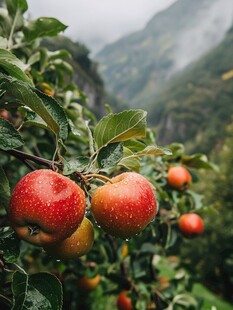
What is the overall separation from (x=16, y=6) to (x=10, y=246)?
40.8 inches

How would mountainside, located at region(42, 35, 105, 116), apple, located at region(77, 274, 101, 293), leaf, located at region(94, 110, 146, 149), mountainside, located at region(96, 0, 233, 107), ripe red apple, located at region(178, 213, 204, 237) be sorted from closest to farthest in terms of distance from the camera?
1. leaf, located at region(94, 110, 146, 149)
2. ripe red apple, located at region(178, 213, 204, 237)
3. apple, located at region(77, 274, 101, 293)
4. mountainside, located at region(42, 35, 105, 116)
5. mountainside, located at region(96, 0, 233, 107)

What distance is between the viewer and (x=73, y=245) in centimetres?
88

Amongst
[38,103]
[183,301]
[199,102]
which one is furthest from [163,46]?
[38,103]

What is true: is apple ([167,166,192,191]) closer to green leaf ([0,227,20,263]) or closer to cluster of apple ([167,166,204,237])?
cluster of apple ([167,166,204,237])

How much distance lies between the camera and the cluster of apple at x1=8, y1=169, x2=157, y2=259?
758 millimetres

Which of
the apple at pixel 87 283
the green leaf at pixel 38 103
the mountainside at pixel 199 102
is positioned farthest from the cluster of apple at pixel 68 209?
the mountainside at pixel 199 102

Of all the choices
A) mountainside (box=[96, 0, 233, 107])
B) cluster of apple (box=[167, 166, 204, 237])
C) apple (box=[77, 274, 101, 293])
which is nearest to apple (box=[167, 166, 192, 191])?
cluster of apple (box=[167, 166, 204, 237])

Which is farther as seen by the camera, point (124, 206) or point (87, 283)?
point (87, 283)

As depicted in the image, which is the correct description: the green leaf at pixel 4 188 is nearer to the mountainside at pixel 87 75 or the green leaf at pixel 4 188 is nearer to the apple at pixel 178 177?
the apple at pixel 178 177

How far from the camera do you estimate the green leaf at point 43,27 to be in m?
1.45

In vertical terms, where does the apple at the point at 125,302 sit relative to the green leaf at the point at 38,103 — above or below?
below

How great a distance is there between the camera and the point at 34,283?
→ 86cm

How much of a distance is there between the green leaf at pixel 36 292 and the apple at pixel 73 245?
0.20ft

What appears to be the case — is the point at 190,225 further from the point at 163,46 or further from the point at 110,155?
the point at 163,46
